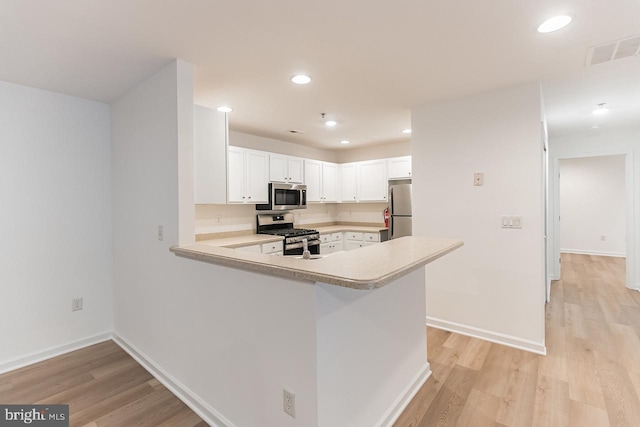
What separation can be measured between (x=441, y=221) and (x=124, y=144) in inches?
127

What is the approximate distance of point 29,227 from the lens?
2711 mm

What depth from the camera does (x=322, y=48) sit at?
81.2 inches

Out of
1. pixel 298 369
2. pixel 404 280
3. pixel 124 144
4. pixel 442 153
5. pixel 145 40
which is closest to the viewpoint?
pixel 298 369

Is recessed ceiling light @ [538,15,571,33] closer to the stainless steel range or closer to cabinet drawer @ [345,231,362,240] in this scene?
the stainless steel range

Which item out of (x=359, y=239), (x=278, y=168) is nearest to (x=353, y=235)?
(x=359, y=239)

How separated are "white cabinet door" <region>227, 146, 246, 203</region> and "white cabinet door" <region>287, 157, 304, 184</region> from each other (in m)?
0.92

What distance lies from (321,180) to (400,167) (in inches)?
53.6

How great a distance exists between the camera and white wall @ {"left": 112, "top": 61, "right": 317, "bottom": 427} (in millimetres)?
1528

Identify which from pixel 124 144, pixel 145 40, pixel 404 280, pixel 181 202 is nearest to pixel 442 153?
pixel 404 280

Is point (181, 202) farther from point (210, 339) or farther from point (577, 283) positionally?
point (577, 283)

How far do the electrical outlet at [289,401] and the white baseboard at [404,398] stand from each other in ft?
2.02

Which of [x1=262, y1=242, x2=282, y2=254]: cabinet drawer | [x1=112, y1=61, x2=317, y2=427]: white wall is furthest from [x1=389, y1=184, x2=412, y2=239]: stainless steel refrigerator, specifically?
[x1=112, y1=61, x2=317, y2=427]: white wall

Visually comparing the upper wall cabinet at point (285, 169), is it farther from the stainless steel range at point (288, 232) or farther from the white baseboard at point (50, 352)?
the white baseboard at point (50, 352)

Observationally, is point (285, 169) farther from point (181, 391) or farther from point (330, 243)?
point (181, 391)
